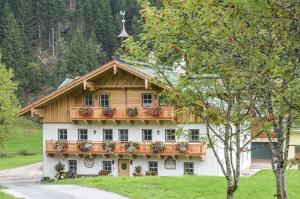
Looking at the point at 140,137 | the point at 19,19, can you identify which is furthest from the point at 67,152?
the point at 19,19

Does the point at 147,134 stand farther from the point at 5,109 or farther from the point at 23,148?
the point at 23,148

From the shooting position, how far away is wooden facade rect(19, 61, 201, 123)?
38.0 metres

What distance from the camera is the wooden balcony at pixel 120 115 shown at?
37.8 m

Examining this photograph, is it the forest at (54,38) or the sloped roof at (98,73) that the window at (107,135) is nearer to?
the sloped roof at (98,73)

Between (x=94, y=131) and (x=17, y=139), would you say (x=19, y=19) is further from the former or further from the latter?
(x=94, y=131)

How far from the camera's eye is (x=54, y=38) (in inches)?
4828

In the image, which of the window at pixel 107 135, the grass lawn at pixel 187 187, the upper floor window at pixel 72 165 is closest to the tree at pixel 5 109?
the upper floor window at pixel 72 165

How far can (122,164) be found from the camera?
131ft

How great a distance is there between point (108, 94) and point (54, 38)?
281ft

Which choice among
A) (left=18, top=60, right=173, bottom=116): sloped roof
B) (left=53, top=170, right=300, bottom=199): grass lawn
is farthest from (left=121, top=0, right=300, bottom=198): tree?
(left=18, top=60, right=173, bottom=116): sloped roof

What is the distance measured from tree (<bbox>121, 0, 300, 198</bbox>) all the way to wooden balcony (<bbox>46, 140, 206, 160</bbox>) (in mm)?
21638

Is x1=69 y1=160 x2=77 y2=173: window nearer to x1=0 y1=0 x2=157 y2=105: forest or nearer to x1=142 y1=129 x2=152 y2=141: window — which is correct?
x1=142 y1=129 x2=152 y2=141: window

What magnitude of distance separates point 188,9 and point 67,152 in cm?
2925

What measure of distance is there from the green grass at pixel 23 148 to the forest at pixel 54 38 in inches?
520
